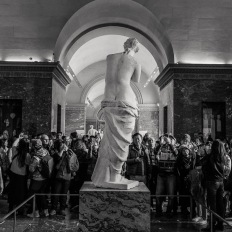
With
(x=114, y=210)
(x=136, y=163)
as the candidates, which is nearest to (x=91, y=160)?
(x=136, y=163)

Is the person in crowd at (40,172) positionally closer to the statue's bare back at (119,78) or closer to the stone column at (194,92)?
the statue's bare back at (119,78)

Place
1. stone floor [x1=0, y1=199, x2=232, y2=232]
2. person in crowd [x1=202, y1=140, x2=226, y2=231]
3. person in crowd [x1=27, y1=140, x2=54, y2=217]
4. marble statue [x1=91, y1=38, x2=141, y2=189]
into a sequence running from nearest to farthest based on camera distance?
1. marble statue [x1=91, y1=38, x2=141, y2=189]
2. person in crowd [x1=202, y1=140, x2=226, y2=231]
3. stone floor [x1=0, y1=199, x2=232, y2=232]
4. person in crowd [x1=27, y1=140, x2=54, y2=217]

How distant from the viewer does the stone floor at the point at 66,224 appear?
632 centimetres

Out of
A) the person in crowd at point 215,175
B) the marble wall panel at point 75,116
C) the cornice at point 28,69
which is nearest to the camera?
the person in crowd at point 215,175

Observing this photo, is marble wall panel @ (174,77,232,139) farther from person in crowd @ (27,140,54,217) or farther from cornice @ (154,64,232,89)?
person in crowd @ (27,140,54,217)

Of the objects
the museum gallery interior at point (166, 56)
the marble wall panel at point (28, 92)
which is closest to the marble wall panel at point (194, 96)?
the museum gallery interior at point (166, 56)

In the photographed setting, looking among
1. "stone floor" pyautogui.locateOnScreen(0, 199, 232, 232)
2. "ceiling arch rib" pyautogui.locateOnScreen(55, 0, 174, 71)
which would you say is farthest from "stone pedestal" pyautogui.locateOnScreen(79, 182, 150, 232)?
"ceiling arch rib" pyautogui.locateOnScreen(55, 0, 174, 71)

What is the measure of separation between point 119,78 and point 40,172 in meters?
2.94

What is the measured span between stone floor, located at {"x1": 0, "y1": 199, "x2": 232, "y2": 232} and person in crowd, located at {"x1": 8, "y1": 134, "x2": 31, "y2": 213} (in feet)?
1.53

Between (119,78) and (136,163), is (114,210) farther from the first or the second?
(136,163)

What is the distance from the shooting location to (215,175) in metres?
6.12

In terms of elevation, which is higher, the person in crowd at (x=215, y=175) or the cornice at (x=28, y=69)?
the cornice at (x=28, y=69)

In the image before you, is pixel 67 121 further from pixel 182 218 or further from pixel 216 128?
pixel 182 218

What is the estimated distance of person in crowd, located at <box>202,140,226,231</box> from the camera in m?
6.05
